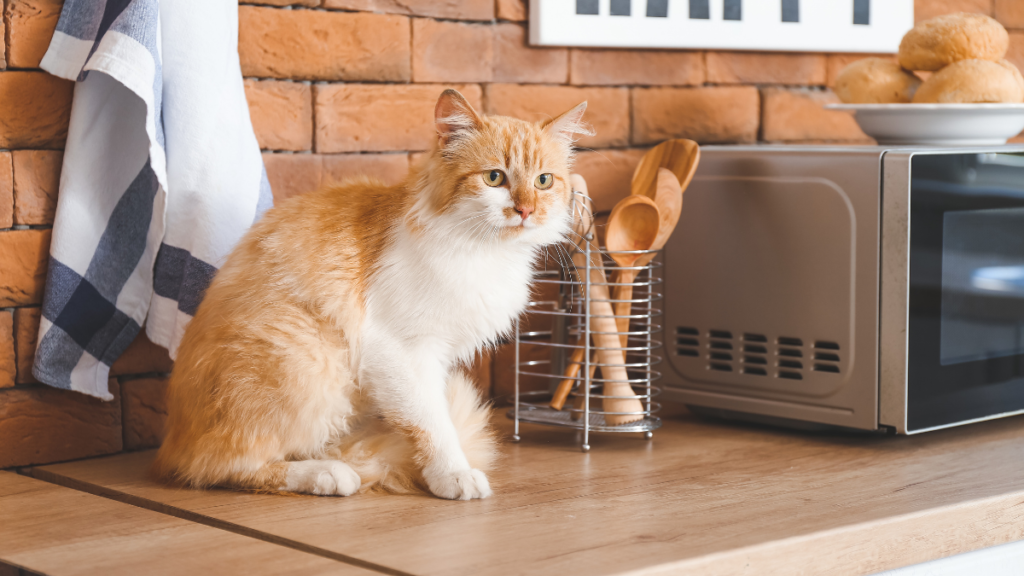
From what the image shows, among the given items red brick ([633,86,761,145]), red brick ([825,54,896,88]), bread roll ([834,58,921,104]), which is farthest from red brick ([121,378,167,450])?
red brick ([825,54,896,88])

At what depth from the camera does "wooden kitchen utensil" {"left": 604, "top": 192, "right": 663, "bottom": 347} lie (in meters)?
1.31

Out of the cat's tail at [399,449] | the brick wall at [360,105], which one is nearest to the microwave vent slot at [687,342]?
the brick wall at [360,105]

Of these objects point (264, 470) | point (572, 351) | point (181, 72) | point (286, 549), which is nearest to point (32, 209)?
point (181, 72)

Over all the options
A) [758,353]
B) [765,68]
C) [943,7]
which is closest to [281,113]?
[758,353]

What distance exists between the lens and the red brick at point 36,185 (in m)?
1.17

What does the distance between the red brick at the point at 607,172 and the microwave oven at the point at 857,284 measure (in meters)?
0.20

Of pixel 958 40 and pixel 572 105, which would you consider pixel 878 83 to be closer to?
pixel 958 40

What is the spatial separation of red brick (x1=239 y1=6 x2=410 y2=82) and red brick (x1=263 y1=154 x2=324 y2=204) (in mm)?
107

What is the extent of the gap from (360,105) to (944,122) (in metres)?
0.81

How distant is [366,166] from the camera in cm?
143

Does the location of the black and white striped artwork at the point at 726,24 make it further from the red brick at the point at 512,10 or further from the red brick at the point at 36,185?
the red brick at the point at 36,185

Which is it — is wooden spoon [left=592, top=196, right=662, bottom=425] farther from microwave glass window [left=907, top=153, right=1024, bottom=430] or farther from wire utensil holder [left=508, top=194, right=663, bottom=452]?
microwave glass window [left=907, top=153, right=1024, bottom=430]

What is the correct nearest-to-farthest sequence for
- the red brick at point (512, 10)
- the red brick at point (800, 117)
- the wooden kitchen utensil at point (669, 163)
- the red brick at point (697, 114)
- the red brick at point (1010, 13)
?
the wooden kitchen utensil at point (669, 163), the red brick at point (512, 10), the red brick at point (697, 114), the red brick at point (800, 117), the red brick at point (1010, 13)

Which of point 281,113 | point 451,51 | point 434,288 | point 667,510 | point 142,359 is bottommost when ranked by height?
point 667,510
